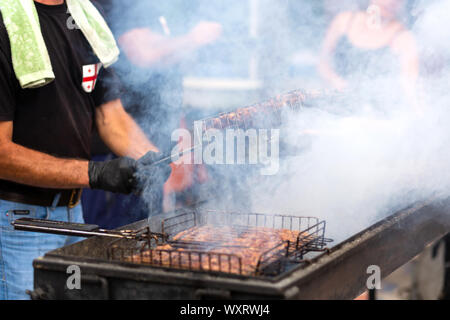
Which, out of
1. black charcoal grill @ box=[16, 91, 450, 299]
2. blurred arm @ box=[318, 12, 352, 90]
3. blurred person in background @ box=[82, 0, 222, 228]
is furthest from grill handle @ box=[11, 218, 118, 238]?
blurred arm @ box=[318, 12, 352, 90]

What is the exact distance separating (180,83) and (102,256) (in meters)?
2.84

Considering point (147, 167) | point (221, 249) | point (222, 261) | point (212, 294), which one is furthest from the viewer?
point (147, 167)

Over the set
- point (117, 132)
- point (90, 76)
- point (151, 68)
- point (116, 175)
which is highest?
point (151, 68)

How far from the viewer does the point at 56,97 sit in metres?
2.74

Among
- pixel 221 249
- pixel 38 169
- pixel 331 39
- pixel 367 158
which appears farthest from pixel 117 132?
pixel 331 39

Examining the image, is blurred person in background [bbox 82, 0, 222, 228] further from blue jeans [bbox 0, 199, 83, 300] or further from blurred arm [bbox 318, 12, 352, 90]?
blue jeans [bbox 0, 199, 83, 300]

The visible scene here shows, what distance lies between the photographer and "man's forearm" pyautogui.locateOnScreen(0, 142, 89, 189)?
2.49 meters

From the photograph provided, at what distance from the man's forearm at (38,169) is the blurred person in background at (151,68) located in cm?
192

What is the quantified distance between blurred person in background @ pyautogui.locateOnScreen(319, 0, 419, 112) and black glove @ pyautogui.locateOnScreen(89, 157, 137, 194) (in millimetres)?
1628

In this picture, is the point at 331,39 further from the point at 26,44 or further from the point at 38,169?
the point at 38,169

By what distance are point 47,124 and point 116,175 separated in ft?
2.12

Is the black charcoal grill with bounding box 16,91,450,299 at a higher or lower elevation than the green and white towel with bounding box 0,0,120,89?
lower

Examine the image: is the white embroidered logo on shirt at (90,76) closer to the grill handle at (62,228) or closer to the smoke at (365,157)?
the smoke at (365,157)

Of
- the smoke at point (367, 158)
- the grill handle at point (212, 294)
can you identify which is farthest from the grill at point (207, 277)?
the smoke at point (367, 158)
